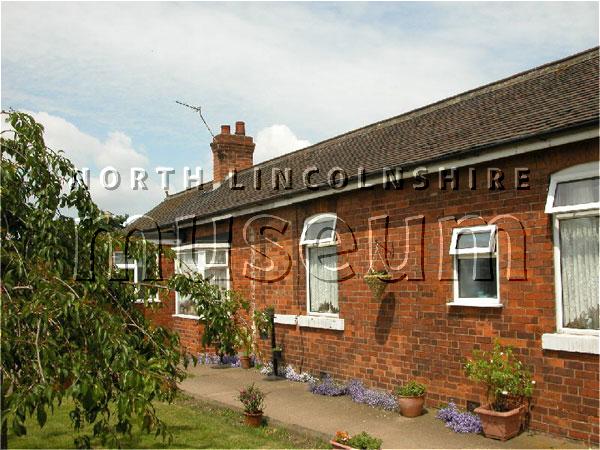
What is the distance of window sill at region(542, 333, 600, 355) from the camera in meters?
6.97

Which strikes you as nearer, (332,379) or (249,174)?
(332,379)

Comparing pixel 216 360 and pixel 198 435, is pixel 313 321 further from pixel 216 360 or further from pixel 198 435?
pixel 216 360

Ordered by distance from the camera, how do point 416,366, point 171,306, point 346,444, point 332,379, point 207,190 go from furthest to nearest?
point 207,190, point 171,306, point 332,379, point 416,366, point 346,444

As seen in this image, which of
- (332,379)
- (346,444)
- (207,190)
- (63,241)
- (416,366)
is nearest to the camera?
(63,241)

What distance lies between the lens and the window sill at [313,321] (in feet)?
36.3

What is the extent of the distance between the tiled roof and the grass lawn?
13.7 ft

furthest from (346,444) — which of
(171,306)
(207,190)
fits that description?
(207,190)

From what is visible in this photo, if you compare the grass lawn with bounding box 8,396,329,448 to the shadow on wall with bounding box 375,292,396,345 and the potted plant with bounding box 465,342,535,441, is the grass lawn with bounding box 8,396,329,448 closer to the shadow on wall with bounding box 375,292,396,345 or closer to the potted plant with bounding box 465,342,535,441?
the potted plant with bounding box 465,342,535,441

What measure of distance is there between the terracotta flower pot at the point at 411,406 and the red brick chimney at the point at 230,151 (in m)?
11.7

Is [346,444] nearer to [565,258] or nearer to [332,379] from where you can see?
[565,258]

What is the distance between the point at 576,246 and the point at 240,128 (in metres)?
14.1

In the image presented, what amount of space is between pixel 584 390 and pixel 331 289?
203 inches

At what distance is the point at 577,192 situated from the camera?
7352 mm

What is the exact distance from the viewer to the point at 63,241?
556cm
